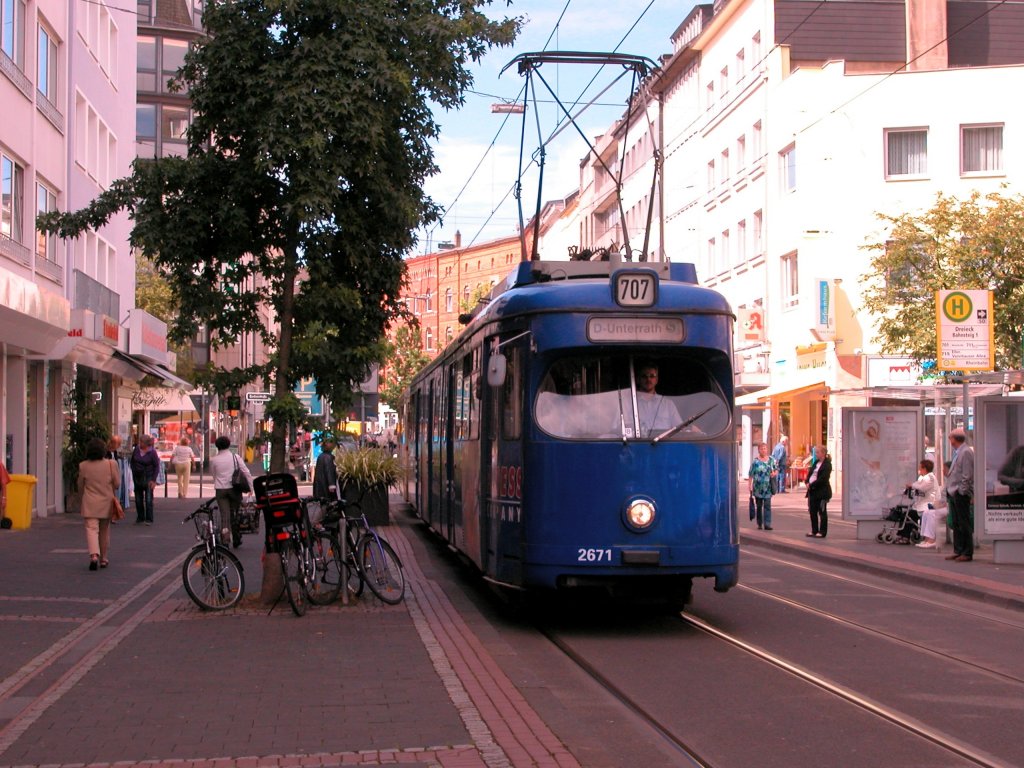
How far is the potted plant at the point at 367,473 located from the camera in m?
25.8

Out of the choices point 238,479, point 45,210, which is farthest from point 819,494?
point 45,210

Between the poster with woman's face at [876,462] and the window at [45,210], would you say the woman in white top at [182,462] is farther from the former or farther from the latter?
the poster with woman's face at [876,462]

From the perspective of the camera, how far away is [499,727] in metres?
7.70

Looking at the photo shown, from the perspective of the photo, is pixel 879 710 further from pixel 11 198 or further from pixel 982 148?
pixel 982 148

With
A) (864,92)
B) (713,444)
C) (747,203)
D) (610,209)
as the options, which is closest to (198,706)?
(713,444)

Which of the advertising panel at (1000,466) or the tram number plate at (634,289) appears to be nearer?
the tram number plate at (634,289)

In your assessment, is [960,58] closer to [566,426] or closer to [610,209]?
[610,209]

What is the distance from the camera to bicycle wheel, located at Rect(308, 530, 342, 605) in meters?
13.7

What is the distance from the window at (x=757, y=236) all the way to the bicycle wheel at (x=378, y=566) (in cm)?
3716

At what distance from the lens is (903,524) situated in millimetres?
22656

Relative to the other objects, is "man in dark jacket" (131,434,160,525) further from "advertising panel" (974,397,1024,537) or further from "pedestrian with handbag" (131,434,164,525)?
"advertising panel" (974,397,1024,537)

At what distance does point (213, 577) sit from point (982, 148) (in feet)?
117

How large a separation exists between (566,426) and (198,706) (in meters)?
4.35

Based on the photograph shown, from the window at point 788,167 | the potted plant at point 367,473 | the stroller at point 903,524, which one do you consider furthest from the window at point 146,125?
the stroller at point 903,524
